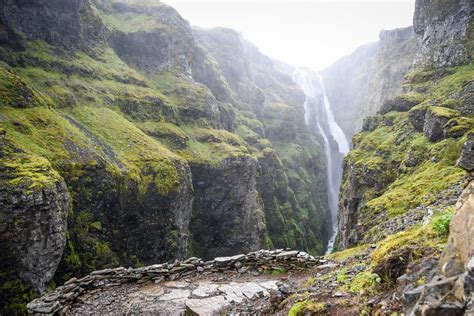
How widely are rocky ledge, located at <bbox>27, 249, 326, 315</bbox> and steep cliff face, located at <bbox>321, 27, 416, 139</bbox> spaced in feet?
293

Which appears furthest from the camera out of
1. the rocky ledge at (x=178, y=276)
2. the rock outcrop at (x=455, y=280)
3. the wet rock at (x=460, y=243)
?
the rocky ledge at (x=178, y=276)

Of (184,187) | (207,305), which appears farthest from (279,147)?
(207,305)

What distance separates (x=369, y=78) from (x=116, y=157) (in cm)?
13265

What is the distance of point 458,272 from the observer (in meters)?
5.27

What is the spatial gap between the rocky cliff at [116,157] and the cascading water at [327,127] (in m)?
30.7

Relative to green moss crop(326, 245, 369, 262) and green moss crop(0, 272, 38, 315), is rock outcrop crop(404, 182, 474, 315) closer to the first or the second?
green moss crop(326, 245, 369, 262)

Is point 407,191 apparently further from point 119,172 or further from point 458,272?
point 119,172

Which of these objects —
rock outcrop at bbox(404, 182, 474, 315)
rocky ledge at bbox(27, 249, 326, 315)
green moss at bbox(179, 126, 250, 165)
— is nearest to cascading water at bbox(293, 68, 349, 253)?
green moss at bbox(179, 126, 250, 165)

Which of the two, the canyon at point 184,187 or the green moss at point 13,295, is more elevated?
the canyon at point 184,187

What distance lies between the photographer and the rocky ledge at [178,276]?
1480 cm

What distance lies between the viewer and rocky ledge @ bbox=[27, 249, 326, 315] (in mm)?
14805

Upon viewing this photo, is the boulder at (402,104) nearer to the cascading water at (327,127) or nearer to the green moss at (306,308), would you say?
the green moss at (306,308)

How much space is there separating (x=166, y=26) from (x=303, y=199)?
58.4m

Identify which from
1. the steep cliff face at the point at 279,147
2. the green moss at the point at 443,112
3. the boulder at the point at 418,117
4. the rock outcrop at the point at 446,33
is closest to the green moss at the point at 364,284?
the green moss at the point at 443,112
